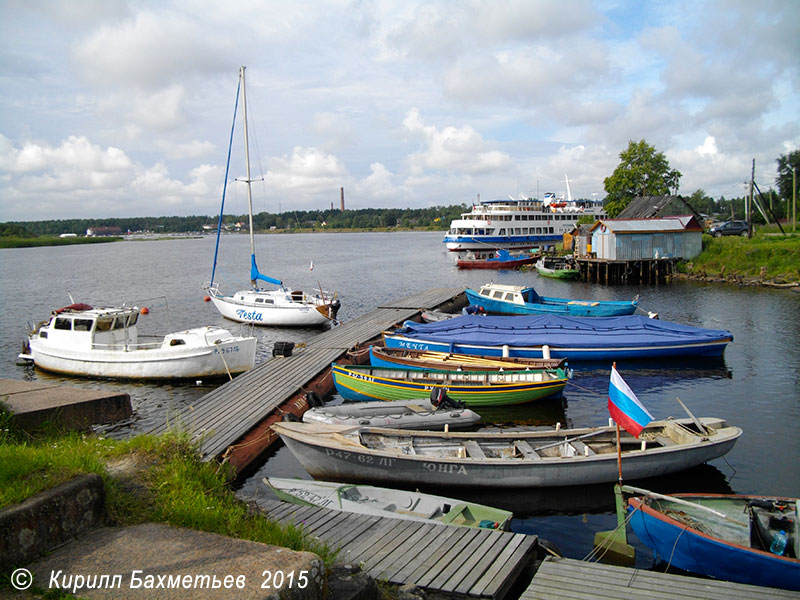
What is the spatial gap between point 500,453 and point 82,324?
19436 millimetres

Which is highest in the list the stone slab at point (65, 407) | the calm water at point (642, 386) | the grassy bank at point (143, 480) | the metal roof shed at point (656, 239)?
the metal roof shed at point (656, 239)

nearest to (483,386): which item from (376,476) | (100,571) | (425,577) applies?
(376,476)

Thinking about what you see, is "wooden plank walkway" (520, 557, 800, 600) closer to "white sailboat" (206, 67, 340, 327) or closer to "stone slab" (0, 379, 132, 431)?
"stone slab" (0, 379, 132, 431)

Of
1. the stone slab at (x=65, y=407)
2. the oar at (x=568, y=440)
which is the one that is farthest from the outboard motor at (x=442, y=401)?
the stone slab at (x=65, y=407)

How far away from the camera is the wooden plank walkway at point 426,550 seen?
7398 mm

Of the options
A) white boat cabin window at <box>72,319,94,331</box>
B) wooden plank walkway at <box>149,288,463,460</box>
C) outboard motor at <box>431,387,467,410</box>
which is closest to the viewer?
wooden plank walkway at <box>149,288,463,460</box>

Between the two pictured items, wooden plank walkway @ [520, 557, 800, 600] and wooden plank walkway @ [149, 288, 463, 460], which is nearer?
wooden plank walkway @ [520, 557, 800, 600]

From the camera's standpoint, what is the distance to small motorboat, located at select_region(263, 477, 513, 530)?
33.4 feet

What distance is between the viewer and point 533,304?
108ft

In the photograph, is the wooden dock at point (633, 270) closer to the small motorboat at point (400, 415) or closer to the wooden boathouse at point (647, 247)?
the wooden boathouse at point (647, 247)

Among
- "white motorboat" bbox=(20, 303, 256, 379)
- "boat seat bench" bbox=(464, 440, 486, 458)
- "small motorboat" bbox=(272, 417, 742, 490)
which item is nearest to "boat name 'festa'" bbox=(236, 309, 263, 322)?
"white motorboat" bbox=(20, 303, 256, 379)

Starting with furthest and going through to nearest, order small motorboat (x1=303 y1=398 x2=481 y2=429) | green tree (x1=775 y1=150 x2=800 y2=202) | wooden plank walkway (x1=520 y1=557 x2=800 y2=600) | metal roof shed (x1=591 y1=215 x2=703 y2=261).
Answer: green tree (x1=775 y1=150 x2=800 y2=202), metal roof shed (x1=591 y1=215 x2=703 y2=261), small motorboat (x1=303 y1=398 x2=481 y2=429), wooden plank walkway (x1=520 y1=557 x2=800 y2=600)

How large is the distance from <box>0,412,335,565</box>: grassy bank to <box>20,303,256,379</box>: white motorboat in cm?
1558

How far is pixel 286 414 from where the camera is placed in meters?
15.4
